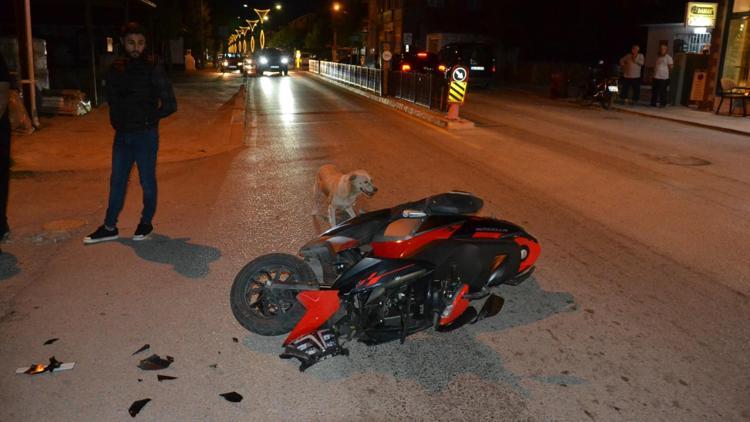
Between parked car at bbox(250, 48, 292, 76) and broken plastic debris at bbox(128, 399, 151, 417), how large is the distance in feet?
147

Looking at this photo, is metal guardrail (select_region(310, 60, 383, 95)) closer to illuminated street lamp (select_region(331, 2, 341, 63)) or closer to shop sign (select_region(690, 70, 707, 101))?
shop sign (select_region(690, 70, 707, 101))

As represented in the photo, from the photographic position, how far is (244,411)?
11.4 feet

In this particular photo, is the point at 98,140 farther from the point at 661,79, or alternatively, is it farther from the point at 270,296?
the point at 661,79

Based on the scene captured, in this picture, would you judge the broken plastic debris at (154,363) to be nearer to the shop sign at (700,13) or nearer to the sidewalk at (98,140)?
the sidewalk at (98,140)

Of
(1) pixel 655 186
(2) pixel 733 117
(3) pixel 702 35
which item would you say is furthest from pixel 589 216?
(3) pixel 702 35

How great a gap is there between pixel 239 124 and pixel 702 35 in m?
22.8

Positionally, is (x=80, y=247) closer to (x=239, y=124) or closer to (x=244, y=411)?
(x=244, y=411)

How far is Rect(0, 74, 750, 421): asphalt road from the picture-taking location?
3580mm

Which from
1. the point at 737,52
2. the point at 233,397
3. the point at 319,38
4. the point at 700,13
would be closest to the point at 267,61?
the point at 700,13

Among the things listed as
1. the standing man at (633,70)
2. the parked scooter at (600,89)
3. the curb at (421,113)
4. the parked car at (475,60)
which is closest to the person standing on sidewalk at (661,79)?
the standing man at (633,70)

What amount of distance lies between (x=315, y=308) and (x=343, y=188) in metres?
2.77

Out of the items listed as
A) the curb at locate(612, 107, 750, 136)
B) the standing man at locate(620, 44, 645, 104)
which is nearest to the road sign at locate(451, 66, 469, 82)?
the curb at locate(612, 107, 750, 136)

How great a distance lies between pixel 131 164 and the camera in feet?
21.2

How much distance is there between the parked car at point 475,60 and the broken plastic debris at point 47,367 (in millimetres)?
30121
